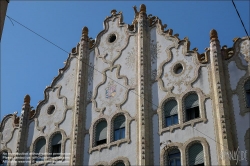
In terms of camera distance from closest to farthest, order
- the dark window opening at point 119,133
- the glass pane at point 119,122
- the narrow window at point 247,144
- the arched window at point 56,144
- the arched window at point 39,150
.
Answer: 1. the narrow window at point 247,144
2. the dark window opening at point 119,133
3. the glass pane at point 119,122
4. the arched window at point 56,144
5. the arched window at point 39,150

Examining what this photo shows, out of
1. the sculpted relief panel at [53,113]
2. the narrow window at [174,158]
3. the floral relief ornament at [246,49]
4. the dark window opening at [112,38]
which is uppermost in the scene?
the dark window opening at [112,38]

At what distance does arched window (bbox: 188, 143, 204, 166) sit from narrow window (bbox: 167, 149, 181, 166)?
20.6 inches

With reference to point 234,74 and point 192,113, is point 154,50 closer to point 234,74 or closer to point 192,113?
point 192,113

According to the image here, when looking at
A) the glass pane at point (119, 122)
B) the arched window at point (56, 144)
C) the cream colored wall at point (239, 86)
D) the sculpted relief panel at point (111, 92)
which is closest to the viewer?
the cream colored wall at point (239, 86)

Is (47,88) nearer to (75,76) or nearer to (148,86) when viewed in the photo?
(75,76)

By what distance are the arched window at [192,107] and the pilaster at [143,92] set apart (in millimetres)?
1860

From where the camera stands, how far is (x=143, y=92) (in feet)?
69.9

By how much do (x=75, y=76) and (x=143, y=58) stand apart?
4.58 metres

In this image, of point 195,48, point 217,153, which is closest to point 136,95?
point 195,48

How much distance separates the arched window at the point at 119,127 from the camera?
21328mm

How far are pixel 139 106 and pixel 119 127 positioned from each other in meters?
1.51

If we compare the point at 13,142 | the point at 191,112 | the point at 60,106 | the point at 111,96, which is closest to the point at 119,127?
the point at 111,96

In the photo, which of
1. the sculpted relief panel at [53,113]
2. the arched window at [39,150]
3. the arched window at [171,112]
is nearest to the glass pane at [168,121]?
the arched window at [171,112]

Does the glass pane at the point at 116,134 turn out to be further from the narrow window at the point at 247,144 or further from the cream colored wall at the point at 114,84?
the narrow window at the point at 247,144
